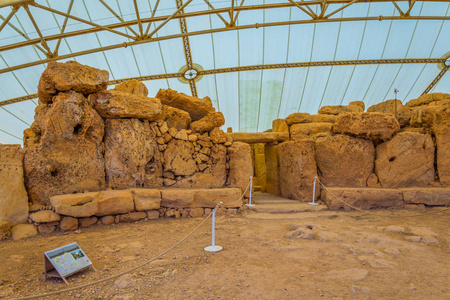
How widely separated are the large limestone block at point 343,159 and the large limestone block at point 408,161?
0.45m

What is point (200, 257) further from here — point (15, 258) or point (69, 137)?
point (69, 137)

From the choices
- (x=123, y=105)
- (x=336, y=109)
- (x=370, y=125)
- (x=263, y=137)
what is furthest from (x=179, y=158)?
(x=336, y=109)

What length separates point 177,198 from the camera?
207 inches

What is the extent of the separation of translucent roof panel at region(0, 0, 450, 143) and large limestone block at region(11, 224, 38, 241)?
634cm

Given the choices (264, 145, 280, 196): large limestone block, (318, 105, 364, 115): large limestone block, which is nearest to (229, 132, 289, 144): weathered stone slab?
(264, 145, 280, 196): large limestone block

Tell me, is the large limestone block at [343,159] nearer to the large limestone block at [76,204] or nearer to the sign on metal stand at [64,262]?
the large limestone block at [76,204]

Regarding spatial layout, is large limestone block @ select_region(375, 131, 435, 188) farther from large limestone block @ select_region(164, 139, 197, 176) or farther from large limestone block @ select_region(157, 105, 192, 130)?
large limestone block @ select_region(157, 105, 192, 130)

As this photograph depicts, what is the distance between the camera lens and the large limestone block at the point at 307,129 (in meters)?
7.26

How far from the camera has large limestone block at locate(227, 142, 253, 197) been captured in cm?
605

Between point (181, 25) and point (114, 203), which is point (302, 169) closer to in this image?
point (114, 203)

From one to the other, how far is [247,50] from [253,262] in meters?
9.35

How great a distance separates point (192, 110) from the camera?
20.8ft

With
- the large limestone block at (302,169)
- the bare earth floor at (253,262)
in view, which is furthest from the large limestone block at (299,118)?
the bare earth floor at (253,262)

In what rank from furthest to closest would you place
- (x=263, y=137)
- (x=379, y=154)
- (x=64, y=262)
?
1. (x=263, y=137)
2. (x=379, y=154)
3. (x=64, y=262)
